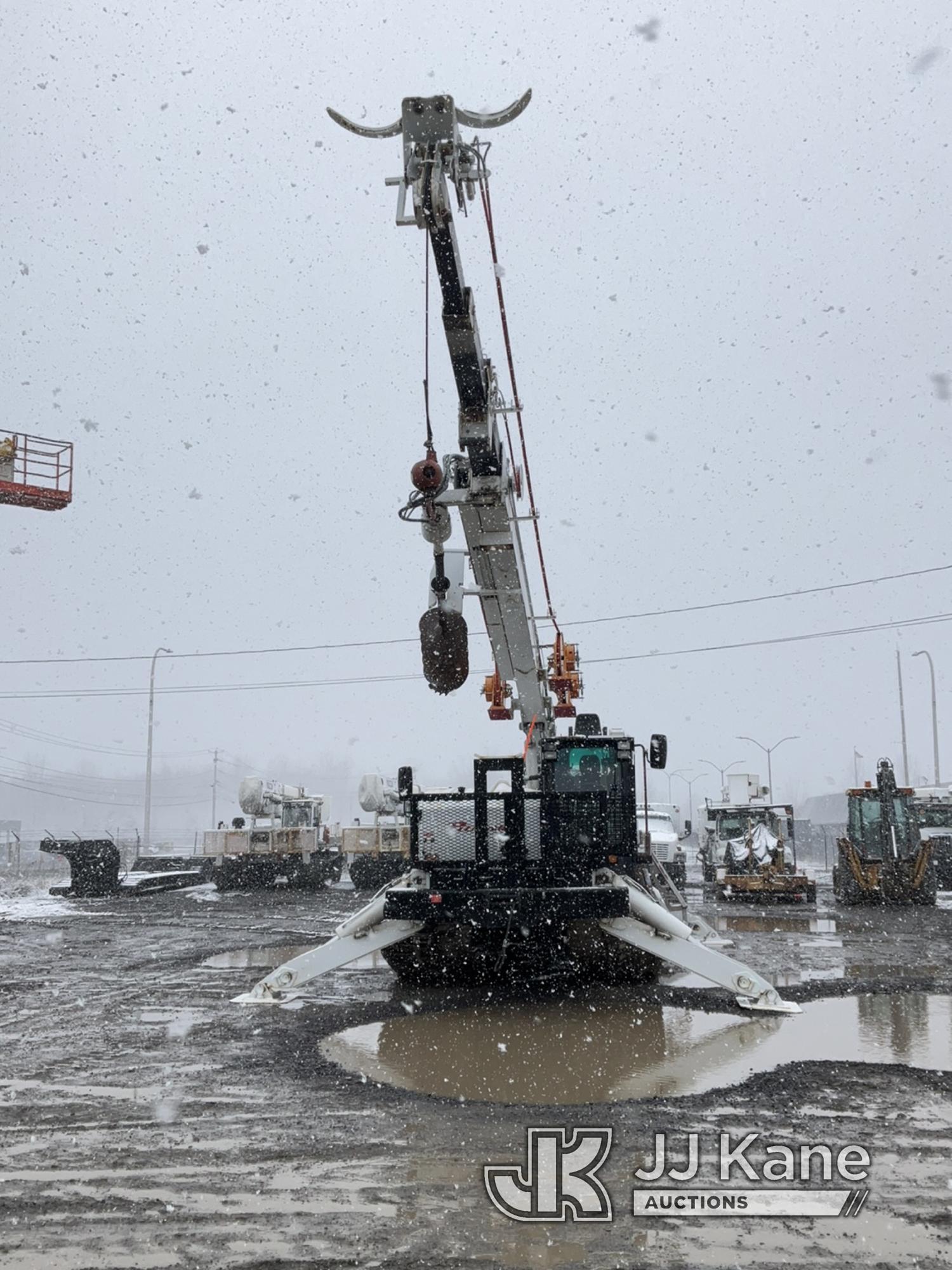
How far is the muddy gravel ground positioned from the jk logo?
0.27 ft

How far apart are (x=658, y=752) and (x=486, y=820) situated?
85.4 inches

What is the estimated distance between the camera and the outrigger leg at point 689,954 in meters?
9.34

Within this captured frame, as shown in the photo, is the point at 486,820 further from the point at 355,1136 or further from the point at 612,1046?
the point at 355,1136

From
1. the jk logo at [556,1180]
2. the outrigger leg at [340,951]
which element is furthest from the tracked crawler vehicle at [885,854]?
the jk logo at [556,1180]

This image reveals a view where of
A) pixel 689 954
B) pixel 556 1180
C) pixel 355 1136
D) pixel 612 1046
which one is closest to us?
pixel 556 1180

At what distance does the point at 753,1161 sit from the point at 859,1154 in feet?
1.81

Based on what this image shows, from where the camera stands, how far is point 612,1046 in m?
8.33

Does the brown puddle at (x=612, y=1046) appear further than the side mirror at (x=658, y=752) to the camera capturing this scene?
No

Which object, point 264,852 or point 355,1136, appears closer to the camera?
point 355,1136

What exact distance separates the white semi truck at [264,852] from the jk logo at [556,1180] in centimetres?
2638

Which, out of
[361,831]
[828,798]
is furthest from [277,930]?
[828,798]

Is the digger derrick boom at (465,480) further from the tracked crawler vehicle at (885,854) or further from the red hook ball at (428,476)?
the tracked crawler vehicle at (885,854)

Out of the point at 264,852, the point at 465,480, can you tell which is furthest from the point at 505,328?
the point at 264,852

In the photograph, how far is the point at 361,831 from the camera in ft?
102
